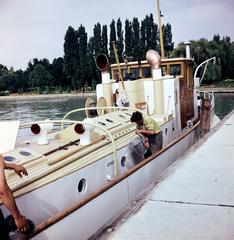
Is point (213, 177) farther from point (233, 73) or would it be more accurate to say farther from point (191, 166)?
point (233, 73)

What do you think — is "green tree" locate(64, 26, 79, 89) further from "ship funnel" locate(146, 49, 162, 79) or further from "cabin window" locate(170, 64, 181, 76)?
"ship funnel" locate(146, 49, 162, 79)

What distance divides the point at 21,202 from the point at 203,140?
7.90 metres

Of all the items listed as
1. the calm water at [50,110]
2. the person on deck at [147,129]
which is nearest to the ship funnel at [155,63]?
the person on deck at [147,129]

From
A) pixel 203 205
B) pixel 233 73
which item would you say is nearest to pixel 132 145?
pixel 203 205

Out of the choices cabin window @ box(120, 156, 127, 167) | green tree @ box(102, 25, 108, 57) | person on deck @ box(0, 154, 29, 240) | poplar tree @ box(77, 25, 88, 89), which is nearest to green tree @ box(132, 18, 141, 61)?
green tree @ box(102, 25, 108, 57)

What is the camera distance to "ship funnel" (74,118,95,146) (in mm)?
6574

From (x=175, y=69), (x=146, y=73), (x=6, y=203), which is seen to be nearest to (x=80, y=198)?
(x=6, y=203)

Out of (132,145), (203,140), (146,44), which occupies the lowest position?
(203,140)

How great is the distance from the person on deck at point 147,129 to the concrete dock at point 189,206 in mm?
756

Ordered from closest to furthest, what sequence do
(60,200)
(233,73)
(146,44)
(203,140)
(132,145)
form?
(60,200) → (132,145) → (203,140) → (233,73) → (146,44)

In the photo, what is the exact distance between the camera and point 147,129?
8.05 meters

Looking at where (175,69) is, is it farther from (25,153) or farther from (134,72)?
(25,153)

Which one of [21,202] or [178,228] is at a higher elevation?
[21,202]

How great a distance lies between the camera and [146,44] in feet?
243
